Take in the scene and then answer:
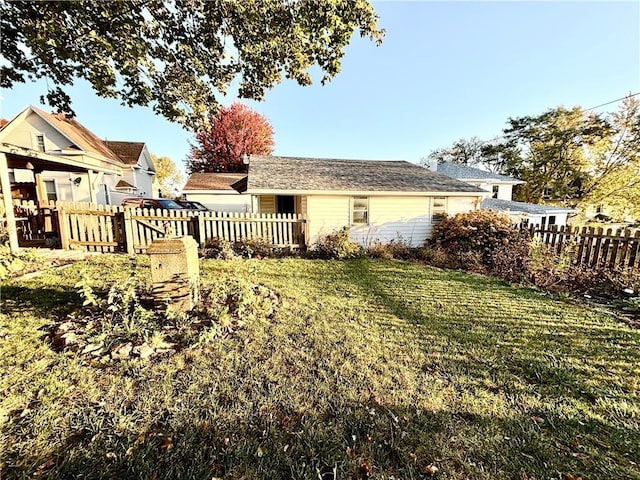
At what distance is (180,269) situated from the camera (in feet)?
12.5

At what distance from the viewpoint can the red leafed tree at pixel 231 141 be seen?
3047 cm

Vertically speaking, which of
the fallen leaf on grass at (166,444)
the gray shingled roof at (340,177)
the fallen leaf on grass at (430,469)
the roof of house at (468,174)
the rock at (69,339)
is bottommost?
the fallen leaf on grass at (430,469)

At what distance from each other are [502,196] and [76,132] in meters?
33.7

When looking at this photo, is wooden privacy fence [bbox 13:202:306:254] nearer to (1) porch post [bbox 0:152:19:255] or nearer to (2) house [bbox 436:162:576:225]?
(1) porch post [bbox 0:152:19:255]

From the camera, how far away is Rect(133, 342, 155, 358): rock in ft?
9.59

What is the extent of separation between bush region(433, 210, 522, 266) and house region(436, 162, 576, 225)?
1049 centimetres

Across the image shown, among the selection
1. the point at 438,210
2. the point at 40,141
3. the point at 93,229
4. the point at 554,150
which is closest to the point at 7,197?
the point at 93,229

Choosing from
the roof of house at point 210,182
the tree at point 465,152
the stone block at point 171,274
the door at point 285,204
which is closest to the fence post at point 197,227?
the stone block at point 171,274

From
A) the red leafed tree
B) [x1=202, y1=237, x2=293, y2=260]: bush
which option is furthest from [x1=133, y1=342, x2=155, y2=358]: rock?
the red leafed tree

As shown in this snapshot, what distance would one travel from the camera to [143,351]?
2932 millimetres

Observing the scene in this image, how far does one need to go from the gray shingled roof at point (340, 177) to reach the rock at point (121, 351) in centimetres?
715

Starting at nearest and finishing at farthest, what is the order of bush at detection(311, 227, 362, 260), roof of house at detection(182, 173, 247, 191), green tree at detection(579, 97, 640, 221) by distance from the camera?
bush at detection(311, 227, 362, 260), green tree at detection(579, 97, 640, 221), roof of house at detection(182, 173, 247, 191)

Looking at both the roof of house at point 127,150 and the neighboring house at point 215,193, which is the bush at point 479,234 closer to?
the neighboring house at point 215,193

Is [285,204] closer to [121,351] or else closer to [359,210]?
[359,210]
